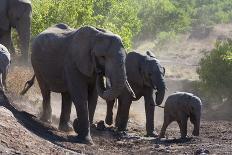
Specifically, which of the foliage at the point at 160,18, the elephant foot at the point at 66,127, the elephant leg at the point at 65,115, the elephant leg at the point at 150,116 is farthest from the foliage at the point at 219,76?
the foliage at the point at 160,18

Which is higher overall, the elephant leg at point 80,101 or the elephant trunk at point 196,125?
the elephant leg at point 80,101

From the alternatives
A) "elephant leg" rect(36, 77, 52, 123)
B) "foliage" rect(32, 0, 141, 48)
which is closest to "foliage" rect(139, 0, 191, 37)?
"foliage" rect(32, 0, 141, 48)

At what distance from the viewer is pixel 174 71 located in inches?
1649

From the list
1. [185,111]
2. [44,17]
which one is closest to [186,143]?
[185,111]

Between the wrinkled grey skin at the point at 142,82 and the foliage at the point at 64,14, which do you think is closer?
the wrinkled grey skin at the point at 142,82

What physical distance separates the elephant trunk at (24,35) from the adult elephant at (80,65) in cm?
243

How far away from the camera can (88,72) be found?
45.3 ft

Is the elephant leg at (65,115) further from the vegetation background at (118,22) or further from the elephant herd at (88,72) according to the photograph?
the vegetation background at (118,22)

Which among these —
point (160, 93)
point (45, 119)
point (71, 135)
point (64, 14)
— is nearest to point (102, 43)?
point (71, 135)

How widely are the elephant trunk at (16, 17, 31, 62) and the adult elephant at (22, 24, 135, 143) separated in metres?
2.43

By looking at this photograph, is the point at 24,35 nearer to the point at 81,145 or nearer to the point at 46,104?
the point at 46,104

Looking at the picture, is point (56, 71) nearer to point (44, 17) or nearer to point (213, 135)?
point (213, 135)

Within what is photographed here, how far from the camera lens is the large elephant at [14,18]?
18922 millimetres

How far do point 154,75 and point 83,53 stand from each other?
339 centimetres
